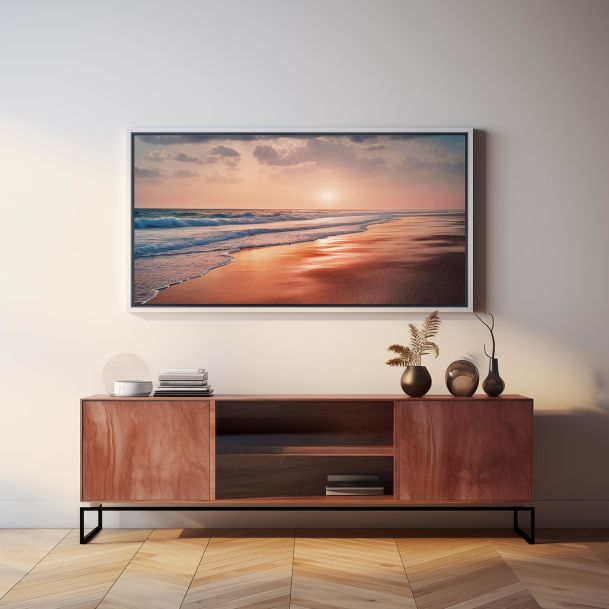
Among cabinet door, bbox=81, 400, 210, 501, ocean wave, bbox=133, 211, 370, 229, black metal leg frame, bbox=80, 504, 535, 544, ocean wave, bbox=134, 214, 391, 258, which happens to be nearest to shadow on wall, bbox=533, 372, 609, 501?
black metal leg frame, bbox=80, 504, 535, 544

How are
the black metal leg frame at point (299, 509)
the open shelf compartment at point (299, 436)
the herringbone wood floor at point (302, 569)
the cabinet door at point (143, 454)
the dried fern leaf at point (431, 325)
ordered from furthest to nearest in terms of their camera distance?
the open shelf compartment at point (299, 436), the dried fern leaf at point (431, 325), the black metal leg frame at point (299, 509), the cabinet door at point (143, 454), the herringbone wood floor at point (302, 569)

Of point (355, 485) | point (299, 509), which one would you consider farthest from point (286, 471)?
point (355, 485)

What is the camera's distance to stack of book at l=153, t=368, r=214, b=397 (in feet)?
11.8


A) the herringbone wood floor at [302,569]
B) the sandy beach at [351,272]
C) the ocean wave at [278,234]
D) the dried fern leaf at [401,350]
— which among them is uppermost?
the ocean wave at [278,234]

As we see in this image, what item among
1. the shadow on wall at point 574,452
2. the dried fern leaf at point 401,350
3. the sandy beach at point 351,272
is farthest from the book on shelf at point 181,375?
the shadow on wall at point 574,452

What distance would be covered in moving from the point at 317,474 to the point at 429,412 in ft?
2.34

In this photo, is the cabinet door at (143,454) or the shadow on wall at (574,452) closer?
the cabinet door at (143,454)

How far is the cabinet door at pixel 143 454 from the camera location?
3.52m

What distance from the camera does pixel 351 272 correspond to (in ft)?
12.9

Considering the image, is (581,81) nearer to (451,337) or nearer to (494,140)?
(494,140)

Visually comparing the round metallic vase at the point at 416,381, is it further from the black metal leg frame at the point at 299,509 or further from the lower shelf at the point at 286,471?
the black metal leg frame at the point at 299,509

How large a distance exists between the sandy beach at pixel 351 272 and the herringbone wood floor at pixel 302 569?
45.8 inches

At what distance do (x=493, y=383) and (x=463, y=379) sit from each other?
15 centimetres

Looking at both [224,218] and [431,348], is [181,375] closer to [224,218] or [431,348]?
[224,218]
